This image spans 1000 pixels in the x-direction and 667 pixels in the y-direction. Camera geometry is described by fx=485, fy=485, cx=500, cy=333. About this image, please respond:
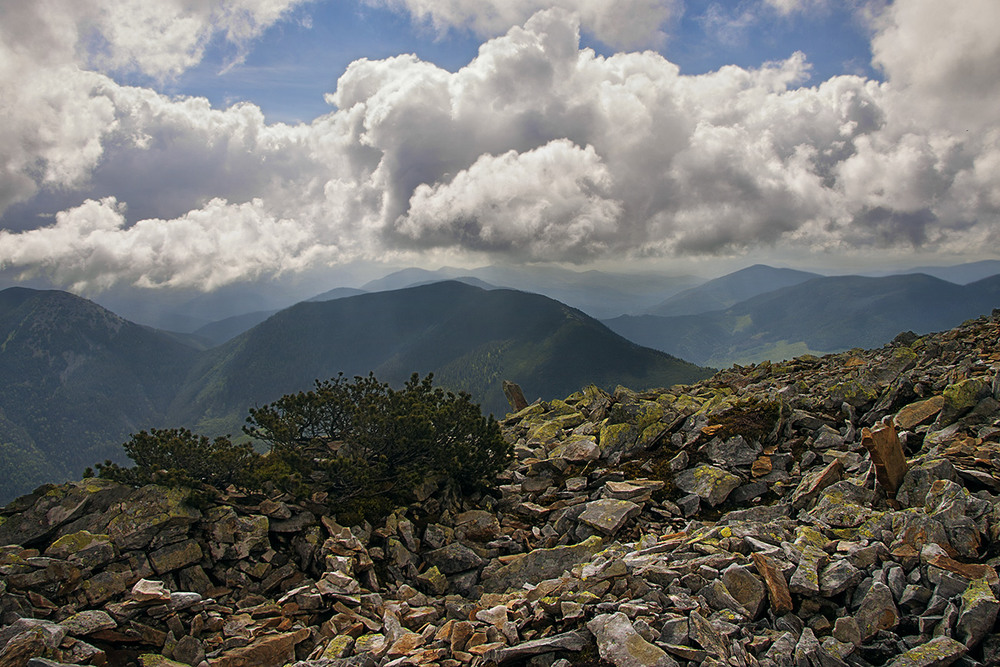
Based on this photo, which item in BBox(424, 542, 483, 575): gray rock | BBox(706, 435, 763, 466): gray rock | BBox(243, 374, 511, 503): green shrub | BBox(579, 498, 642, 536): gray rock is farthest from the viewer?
BBox(243, 374, 511, 503): green shrub

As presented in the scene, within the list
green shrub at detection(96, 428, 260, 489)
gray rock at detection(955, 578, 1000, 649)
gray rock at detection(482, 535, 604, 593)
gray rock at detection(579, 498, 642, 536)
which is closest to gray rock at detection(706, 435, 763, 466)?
gray rock at detection(579, 498, 642, 536)

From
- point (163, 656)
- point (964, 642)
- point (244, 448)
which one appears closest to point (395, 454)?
point (244, 448)

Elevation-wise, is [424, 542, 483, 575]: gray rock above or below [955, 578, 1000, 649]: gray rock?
below

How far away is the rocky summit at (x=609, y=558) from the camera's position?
11.7m

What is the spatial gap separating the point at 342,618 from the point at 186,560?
708 cm

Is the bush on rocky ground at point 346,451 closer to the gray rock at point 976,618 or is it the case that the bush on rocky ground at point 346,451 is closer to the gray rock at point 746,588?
the gray rock at point 746,588

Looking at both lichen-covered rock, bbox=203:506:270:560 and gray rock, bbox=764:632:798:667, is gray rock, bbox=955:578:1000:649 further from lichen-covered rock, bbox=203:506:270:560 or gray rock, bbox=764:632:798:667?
lichen-covered rock, bbox=203:506:270:560

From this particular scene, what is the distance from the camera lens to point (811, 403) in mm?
27703

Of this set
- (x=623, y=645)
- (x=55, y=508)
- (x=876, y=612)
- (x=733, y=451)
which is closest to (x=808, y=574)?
(x=876, y=612)

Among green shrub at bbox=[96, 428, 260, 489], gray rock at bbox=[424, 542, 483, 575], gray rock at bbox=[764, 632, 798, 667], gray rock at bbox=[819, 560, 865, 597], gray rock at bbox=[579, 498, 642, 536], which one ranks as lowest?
gray rock at bbox=[424, 542, 483, 575]

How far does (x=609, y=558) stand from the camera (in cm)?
1723

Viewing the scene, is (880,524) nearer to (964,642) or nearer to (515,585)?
(964,642)

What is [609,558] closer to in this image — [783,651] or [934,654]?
[783,651]

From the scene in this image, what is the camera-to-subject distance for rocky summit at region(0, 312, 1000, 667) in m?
11.7
